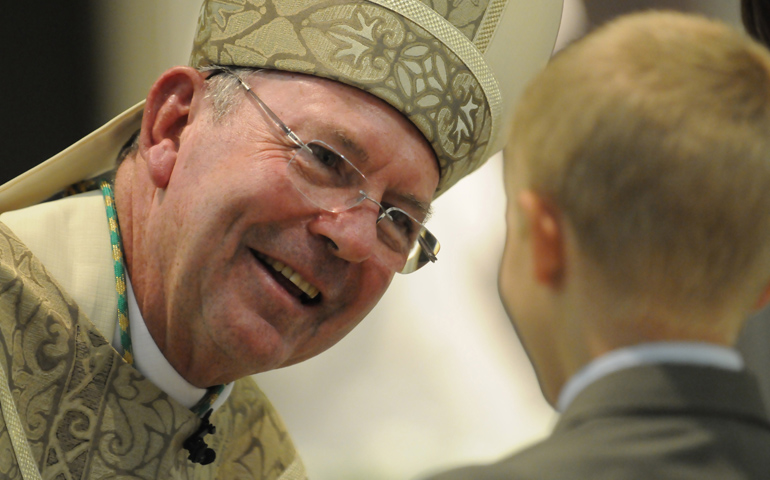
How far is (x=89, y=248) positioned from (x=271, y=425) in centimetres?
77

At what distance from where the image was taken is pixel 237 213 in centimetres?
169

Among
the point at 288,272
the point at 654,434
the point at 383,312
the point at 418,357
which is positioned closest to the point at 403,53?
the point at 288,272

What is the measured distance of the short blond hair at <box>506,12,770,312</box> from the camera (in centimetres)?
65

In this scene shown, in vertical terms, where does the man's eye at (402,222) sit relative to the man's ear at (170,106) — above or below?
below

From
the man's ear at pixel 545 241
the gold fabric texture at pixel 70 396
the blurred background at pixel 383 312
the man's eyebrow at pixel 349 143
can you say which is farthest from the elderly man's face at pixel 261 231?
the man's ear at pixel 545 241

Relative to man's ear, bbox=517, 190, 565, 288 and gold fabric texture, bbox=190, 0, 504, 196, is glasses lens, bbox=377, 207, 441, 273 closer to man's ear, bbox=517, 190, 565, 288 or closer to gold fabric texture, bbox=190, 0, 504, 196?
gold fabric texture, bbox=190, 0, 504, 196

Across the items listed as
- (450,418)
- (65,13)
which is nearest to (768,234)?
(450,418)

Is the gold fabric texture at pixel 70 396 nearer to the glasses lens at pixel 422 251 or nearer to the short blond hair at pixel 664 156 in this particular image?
the glasses lens at pixel 422 251

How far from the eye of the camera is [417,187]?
1.88m

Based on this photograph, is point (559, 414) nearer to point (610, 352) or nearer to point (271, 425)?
point (610, 352)

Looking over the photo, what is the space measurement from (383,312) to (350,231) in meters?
1.19

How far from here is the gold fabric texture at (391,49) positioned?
1.81m

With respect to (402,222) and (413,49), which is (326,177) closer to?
(402,222)

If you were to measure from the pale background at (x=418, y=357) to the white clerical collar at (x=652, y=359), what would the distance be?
0.07 metres
